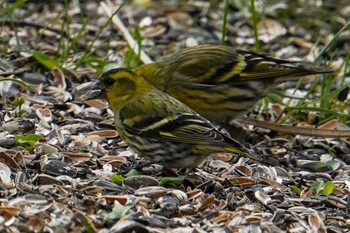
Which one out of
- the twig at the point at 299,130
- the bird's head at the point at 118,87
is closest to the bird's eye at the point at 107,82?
the bird's head at the point at 118,87

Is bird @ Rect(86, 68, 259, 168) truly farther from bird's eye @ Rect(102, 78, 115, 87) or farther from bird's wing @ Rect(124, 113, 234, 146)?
bird's eye @ Rect(102, 78, 115, 87)

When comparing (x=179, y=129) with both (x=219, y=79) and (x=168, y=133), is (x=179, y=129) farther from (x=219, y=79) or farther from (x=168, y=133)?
(x=219, y=79)

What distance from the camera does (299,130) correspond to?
5793mm

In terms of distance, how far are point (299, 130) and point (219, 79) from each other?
610mm

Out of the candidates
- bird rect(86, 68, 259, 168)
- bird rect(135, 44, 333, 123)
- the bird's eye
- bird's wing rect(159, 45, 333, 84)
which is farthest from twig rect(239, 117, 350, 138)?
the bird's eye

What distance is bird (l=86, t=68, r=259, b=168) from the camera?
187 inches

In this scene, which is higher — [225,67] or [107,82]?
[107,82]

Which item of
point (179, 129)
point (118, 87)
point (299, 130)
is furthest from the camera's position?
point (299, 130)

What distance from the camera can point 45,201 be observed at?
13.4 feet

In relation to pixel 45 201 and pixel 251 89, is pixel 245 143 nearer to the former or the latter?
pixel 251 89

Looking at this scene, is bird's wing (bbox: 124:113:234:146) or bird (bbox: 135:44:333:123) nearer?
bird's wing (bbox: 124:113:234:146)

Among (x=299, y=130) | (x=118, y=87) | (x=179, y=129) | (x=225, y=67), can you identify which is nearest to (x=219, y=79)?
(x=225, y=67)

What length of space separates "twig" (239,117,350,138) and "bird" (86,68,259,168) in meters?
1.00

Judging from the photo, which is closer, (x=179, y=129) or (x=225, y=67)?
(x=179, y=129)
